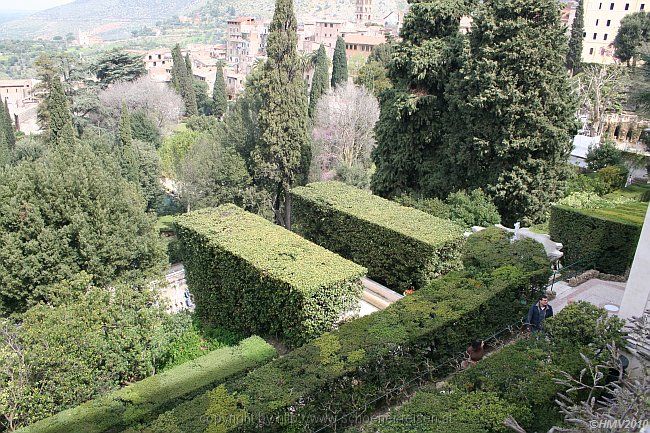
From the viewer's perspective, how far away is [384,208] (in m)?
14.3

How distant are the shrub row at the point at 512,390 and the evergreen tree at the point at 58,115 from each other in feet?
107

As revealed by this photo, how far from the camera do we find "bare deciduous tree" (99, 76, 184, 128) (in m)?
51.6

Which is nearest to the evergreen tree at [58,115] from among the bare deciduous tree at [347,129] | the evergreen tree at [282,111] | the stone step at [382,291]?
the evergreen tree at [282,111]

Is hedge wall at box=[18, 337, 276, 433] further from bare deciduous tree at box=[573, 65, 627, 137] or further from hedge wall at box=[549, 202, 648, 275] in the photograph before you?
bare deciduous tree at box=[573, 65, 627, 137]

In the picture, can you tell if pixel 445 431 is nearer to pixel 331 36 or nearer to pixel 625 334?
pixel 625 334

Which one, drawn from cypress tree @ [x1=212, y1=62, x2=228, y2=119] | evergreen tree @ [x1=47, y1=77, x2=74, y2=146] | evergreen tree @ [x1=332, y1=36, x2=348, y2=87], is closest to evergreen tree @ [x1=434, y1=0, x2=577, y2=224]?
evergreen tree @ [x1=47, y1=77, x2=74, y2=146]

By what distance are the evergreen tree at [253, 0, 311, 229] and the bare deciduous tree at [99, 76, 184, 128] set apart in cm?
3076

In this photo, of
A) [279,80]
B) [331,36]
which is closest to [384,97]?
[279,80]

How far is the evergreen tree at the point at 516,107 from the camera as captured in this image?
16656 mm

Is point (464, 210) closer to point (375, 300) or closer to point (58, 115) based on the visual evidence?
point (375, 300)

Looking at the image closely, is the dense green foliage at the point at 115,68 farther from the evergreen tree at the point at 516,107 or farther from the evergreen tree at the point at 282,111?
the evergreen tree at the point at 516,107

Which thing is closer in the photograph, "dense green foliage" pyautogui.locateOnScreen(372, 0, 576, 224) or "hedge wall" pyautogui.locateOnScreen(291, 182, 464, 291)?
"hedge wall" pyautogui.locateOnScreen(291, 182, 464, 291)

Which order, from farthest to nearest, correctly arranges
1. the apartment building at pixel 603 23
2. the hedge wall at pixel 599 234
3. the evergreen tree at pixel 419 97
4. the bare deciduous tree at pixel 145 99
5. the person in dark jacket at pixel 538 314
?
the apartment building at pixel 603 23 < the bare deciduous tree at pixel 145 99 < the evergreen tree at pixel 419 97 < the hedge wall at pixel 599 234 < the person in dark jacket at pixel 538 314

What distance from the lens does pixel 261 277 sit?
35.5ft
